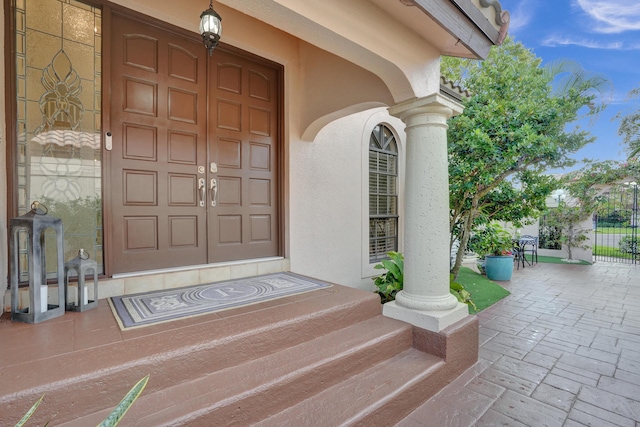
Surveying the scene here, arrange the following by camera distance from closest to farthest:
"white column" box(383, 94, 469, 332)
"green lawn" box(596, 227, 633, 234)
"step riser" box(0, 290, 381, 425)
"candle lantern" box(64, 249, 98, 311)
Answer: "step riser" box(0, 290, 381, 425)
"candle lantern" box(64, 249, 98, 311)
"white column" box(383, 94, 469, 332)
"green lawn" box(596, 227, 633, 234)

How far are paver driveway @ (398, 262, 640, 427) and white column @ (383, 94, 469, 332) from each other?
61 cm

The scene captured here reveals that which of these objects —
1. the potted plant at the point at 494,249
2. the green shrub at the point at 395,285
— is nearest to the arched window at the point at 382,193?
the green shrub at the point at 395,285

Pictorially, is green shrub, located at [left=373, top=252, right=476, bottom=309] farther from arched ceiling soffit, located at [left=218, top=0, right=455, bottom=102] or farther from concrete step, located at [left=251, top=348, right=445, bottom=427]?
arched ceiling soffit, located at [left=218, top=0, right=455, bottom=102]

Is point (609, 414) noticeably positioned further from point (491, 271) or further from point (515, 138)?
point (491, 271)

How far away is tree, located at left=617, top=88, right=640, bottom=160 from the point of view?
1016 cm

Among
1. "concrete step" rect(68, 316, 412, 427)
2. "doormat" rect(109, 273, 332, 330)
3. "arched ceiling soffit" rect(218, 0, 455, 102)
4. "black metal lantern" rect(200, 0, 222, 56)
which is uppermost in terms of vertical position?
"black metal lantern" rect(200, 0, 222, 56)

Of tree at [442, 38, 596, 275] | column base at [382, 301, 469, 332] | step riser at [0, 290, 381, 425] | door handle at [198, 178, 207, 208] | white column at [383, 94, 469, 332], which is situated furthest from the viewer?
tree at [442, 38, 596, 275]

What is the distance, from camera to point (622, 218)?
10.0m

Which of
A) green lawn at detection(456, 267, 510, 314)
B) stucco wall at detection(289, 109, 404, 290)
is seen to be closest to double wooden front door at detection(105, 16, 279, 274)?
stucco wall at detection(289, 109, 404, 290)

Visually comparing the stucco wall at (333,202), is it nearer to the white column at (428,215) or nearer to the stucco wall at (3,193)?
the white column at (428,215)

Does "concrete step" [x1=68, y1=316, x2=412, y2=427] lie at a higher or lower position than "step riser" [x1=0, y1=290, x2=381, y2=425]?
lower

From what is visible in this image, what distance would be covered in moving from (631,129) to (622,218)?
328 cm

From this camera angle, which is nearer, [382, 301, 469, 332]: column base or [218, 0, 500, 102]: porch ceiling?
[218, 0, 500, 102]: porch ceiling

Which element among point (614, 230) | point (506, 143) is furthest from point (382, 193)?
point (614, 230)
